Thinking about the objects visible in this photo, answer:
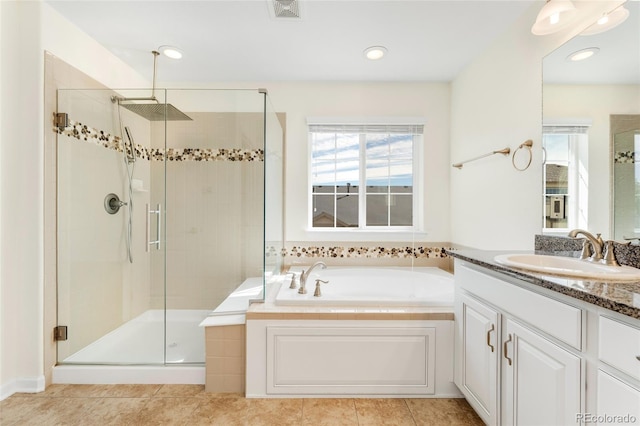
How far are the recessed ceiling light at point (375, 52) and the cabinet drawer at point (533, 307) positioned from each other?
1.76 meters

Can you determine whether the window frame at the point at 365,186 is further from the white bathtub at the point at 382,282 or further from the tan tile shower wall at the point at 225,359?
the tan tile shower wall at the point at 225,359

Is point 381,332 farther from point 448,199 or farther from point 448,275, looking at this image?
point 448,199

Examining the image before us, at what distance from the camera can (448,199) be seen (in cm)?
298

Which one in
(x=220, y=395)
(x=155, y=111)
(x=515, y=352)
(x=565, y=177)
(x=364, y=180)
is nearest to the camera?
(x=515, y=352)

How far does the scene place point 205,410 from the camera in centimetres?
169

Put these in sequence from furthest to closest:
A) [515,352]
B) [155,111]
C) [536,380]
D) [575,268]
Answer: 1. [155,111]
2. [575,268]
3. [515,352]
4. [536,380]

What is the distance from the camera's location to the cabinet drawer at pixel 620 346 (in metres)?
0.77

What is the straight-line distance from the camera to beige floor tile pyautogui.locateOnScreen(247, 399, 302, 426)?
1.59 m

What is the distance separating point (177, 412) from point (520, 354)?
1.76m

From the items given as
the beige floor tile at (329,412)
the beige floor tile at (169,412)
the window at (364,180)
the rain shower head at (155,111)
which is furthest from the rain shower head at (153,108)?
the beige floor tile at (329,412)

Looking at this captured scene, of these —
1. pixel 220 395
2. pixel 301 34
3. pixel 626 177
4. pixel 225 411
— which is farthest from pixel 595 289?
pixel 301 34

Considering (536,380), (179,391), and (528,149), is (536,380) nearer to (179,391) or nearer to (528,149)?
(528,149)

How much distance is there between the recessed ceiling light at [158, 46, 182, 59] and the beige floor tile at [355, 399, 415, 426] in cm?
282

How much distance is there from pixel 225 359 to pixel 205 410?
270 millimetres
